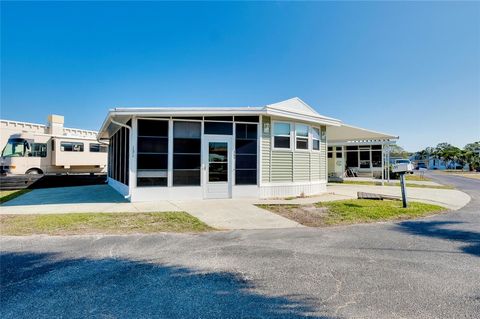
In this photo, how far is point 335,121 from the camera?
12.0 meters

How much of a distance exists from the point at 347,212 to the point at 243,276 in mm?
5176

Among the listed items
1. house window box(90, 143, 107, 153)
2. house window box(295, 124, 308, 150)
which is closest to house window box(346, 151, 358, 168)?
house window box(295, 124, 308, 150)

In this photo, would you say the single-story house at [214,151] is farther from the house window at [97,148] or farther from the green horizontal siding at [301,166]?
the house window at [97,148]

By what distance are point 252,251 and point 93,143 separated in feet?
57.8

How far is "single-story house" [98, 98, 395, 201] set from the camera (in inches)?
344

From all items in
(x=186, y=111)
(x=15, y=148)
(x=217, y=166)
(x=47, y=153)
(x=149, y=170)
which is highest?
(x=186, y=111)

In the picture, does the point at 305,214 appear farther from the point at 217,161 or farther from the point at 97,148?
the point at 97,148

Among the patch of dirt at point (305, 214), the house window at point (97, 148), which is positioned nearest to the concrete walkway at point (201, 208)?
the patch of dirt at point (305, 214)

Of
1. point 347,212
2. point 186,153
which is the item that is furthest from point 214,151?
point 347,212

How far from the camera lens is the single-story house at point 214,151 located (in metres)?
8.74

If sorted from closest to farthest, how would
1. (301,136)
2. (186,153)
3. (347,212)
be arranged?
1. (347,212)
2. (186,153)
3. (301,136)

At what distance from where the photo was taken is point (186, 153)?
9.10 metres

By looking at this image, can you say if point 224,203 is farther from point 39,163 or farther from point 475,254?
point 39,163

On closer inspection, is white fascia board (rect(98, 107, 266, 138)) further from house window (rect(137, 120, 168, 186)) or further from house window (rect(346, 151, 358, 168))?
house window (rect(346, 151, 358, 168))
